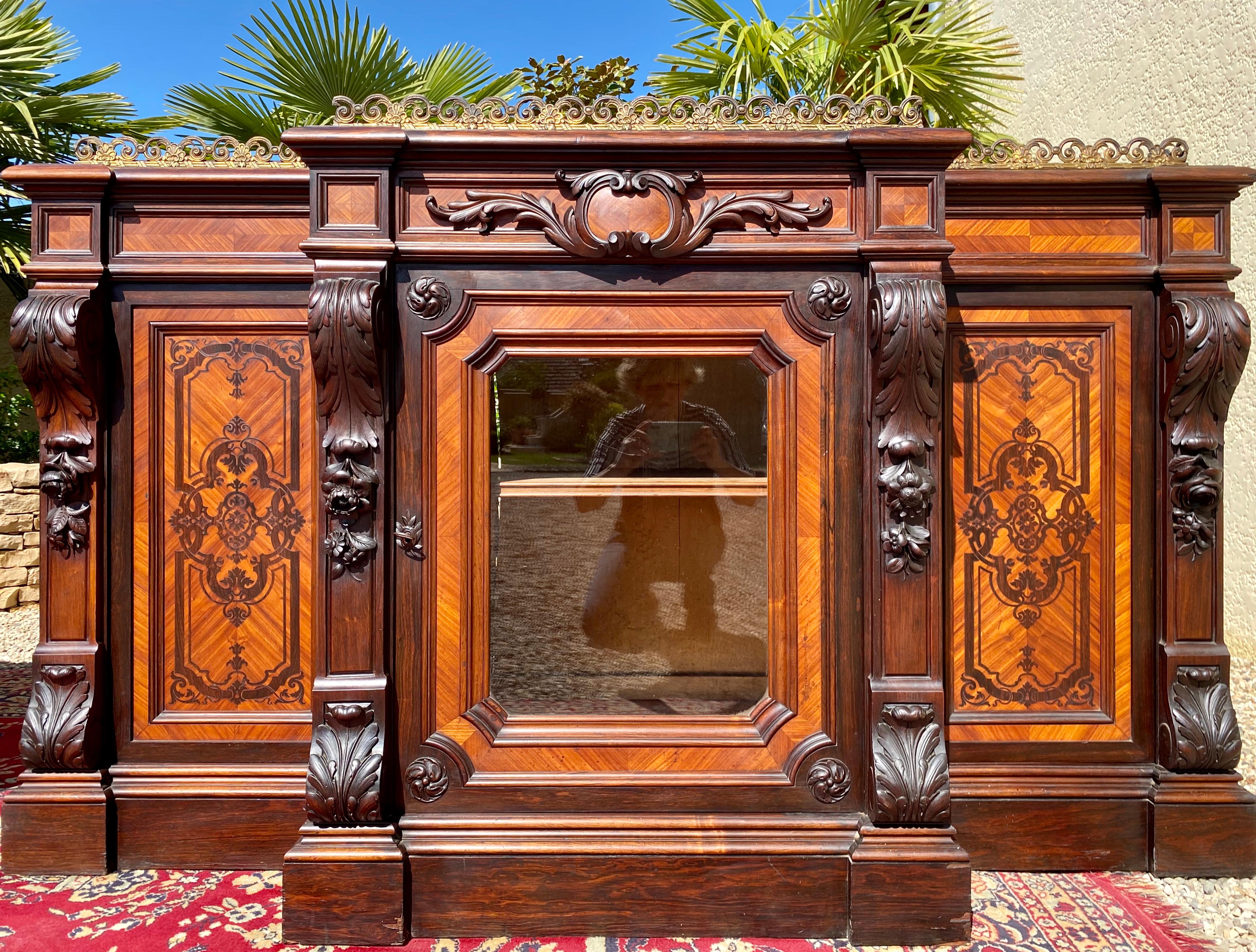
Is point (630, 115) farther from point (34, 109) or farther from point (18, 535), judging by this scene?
point (18, 535)

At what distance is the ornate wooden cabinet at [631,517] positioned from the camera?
2.13 m

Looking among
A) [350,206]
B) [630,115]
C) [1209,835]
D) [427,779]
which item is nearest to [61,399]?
[350,206]

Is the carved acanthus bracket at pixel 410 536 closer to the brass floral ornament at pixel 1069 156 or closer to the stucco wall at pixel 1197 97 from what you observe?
the brass floral ornament at pixel 1069 156

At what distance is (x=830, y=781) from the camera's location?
2.18 meters

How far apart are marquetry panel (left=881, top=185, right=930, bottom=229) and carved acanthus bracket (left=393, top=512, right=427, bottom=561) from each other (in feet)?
5.13

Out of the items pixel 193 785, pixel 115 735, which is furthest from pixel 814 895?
pixel 115 735

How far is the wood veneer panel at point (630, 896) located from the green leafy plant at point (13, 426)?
243 inches

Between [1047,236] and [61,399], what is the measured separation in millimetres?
3126

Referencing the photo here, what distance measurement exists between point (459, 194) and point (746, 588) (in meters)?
1.41

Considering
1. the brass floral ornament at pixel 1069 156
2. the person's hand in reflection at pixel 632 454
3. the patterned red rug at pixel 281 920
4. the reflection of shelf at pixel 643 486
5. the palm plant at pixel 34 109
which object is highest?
the palm plant at pixel 34 109

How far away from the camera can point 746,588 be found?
2256 millimetres

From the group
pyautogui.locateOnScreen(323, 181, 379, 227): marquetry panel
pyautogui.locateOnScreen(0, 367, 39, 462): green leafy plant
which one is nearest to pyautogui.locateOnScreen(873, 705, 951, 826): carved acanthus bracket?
pyautogui.locateOnScreen(323, 181, 379, 227): marquetry panel

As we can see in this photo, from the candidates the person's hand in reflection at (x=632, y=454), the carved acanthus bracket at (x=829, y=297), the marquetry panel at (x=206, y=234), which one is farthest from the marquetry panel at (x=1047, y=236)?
the marquetry panel at (x=206, y=234)

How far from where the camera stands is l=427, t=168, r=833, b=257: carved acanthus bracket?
2156 millimetres
